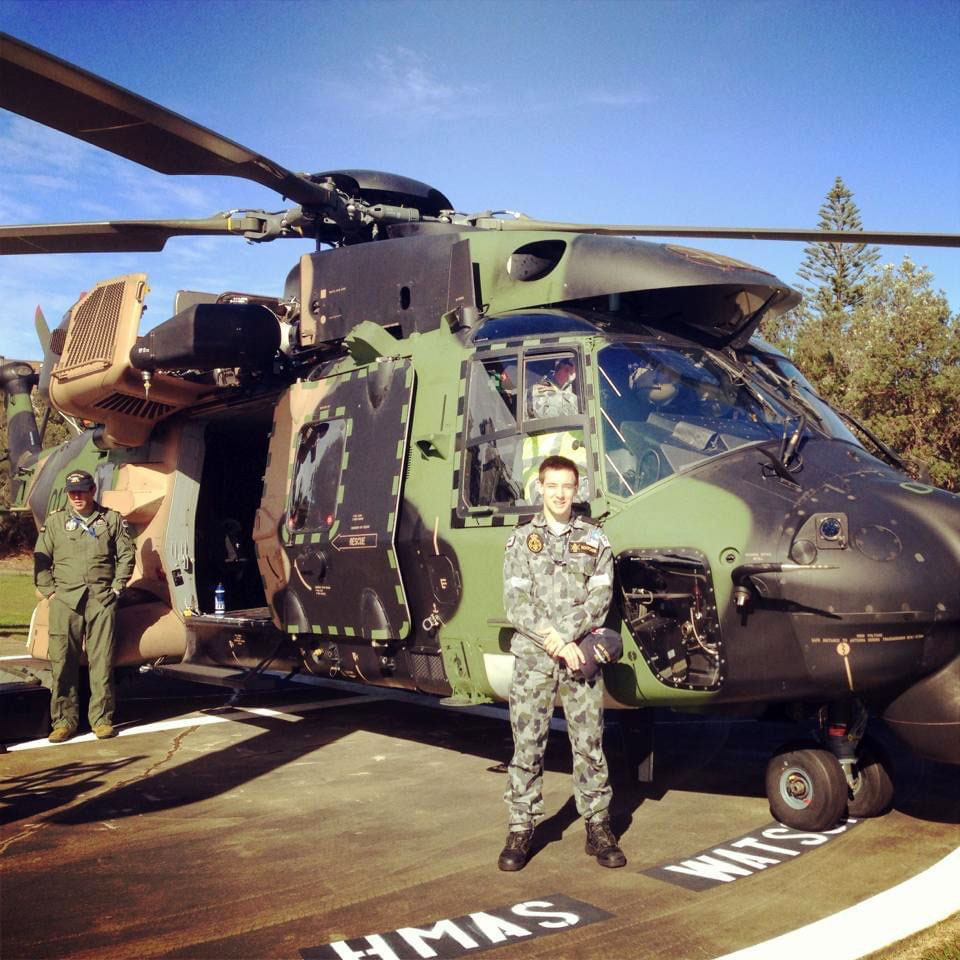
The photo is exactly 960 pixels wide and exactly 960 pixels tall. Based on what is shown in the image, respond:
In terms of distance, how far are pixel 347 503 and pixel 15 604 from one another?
16.4 m

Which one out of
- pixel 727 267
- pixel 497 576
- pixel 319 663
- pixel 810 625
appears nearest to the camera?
pixel 810 625

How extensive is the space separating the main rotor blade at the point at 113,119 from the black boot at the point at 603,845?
4391 millimetres

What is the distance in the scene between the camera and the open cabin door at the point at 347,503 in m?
6.02

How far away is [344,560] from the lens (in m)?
6.25

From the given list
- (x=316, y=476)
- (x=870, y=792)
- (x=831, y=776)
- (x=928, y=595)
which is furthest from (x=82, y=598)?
(x=928, y=595)

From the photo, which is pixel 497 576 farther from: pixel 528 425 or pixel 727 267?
pixel 727 267

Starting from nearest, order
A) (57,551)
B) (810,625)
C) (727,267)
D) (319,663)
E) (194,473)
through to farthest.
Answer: (810,625)
(727,267)
(319,663)
(57,551)
(194,473)

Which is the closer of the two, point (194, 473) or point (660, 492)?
point (660, 492)

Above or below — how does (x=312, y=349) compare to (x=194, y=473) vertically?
above

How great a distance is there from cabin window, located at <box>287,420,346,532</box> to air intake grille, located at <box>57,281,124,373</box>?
2.14m

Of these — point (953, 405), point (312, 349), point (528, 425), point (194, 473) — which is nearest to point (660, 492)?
point (528, 425)

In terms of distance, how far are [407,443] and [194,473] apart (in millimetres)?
3361

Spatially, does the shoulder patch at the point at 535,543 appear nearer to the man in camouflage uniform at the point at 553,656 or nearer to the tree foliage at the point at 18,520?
the man in camouflage uniform at the point at 553,656

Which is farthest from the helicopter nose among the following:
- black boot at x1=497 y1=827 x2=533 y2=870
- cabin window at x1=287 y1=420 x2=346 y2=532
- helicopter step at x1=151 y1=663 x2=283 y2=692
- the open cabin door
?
helicopter step at x1=151 y1=663 x2=283 y2=692
